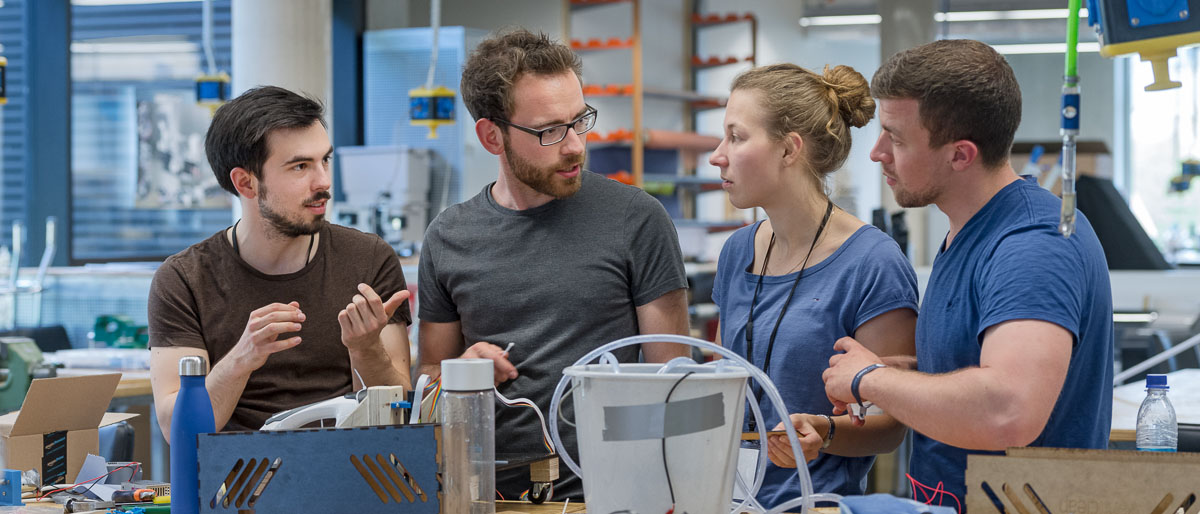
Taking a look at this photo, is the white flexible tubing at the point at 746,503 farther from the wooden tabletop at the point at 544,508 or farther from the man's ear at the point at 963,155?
the man's ear at the point at 963,155

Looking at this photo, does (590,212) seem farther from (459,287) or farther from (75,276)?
(75,276)

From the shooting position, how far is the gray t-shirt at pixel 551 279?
2.11m

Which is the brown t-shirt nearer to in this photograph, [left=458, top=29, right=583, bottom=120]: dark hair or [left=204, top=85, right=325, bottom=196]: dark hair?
[left=204, top=85, right=325, bottom=196]: dark hair

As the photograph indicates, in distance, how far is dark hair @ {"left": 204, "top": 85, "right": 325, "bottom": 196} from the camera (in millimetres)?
2303

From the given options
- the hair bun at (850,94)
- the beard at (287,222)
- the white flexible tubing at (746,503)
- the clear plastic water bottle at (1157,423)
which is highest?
the hair bun at (850,94)

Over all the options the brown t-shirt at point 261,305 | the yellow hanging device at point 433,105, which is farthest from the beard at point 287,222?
the yellow hanging device at point 433,105

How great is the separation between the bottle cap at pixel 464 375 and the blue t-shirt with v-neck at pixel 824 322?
26.5 inches

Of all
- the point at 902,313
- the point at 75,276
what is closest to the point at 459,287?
the point at 902,313

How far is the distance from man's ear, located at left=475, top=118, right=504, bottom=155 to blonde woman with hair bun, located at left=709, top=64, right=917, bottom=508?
1.45 feet

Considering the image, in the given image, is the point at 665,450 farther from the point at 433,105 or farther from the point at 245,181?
the point at 433,105

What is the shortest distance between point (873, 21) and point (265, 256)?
1149 centimetres

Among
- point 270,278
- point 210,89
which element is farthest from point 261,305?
point 210,89

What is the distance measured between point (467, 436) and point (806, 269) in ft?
2.61

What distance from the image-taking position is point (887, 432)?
1.94 m
